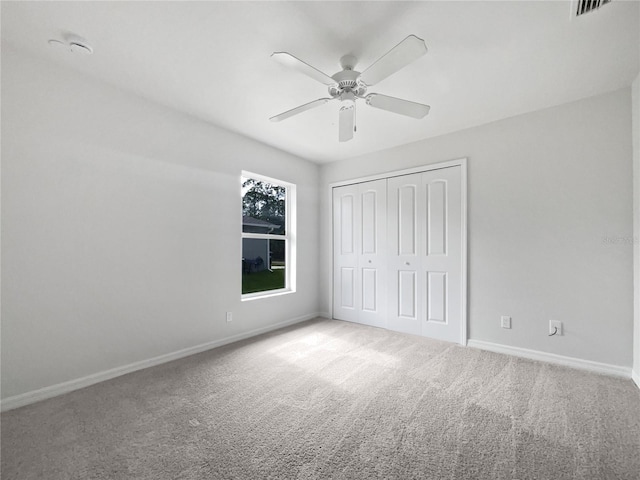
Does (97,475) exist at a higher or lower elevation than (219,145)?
lower

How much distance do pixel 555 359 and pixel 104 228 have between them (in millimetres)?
4266

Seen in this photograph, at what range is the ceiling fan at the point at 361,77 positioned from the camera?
1655 mm

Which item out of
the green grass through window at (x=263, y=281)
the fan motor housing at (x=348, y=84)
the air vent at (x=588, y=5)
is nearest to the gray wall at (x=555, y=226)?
the air vent at (x=588, y=5)

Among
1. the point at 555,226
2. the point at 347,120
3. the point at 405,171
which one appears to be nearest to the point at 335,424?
the point at 347,120

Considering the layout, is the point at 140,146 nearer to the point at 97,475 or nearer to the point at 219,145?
the point at 219,145

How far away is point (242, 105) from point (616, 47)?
2911 millimetres

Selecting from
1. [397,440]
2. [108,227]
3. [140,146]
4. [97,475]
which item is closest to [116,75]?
[140,146]

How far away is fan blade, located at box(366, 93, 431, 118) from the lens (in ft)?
6.90

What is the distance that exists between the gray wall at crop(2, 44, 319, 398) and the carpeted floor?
37 centimetres

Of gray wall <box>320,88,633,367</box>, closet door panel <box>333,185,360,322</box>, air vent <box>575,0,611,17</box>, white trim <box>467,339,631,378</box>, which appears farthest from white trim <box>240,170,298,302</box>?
air vent <box>575,0,611,17</box>

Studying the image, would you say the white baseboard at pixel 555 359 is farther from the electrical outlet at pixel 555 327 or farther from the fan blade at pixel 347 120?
the fan blade at pixel 347 120

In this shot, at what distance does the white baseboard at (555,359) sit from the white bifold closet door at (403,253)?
0.81 ft

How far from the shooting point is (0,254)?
195cm

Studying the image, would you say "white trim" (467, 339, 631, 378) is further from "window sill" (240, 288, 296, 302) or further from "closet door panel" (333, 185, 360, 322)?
"window sill" (240, 288, 296, 302)
